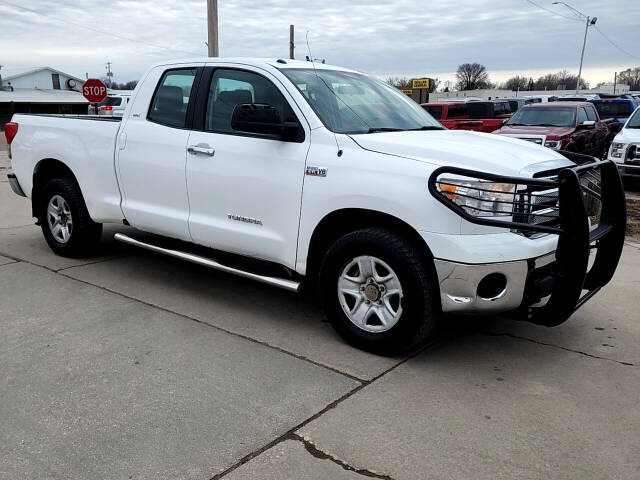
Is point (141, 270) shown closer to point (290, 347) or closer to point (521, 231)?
point (290, 347)

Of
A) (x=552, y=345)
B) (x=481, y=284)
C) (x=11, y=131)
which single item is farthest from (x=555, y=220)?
(x=11, y=131)

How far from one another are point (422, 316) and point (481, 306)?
1.22 ft

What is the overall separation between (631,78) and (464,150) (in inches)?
4768

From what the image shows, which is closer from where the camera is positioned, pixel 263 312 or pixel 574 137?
pixel 263 312

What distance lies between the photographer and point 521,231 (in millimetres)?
3750

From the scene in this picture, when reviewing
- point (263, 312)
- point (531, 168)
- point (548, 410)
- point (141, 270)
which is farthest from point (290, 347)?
point (141, 270)

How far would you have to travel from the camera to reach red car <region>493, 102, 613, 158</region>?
12.6m

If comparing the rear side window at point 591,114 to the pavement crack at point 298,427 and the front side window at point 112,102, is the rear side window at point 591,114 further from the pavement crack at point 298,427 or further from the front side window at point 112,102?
the front side window at point 112,102

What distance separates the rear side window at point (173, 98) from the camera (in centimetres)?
518

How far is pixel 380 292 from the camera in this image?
405cm

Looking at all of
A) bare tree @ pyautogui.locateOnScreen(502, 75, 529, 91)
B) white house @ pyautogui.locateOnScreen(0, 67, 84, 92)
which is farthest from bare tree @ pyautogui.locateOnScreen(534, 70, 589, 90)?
white house @ pyautogui.locateOnScreen(0, 67, 84, 92)

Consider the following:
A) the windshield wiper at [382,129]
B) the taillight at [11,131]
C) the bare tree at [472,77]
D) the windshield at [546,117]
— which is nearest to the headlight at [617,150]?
the windshield at [546,117]

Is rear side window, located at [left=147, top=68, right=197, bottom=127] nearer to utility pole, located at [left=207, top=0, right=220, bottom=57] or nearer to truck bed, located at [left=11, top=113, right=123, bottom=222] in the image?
truck bed, located at [left=11, top=113, right=123, bottom=222]

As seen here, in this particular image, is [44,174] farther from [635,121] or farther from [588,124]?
[635,121]
